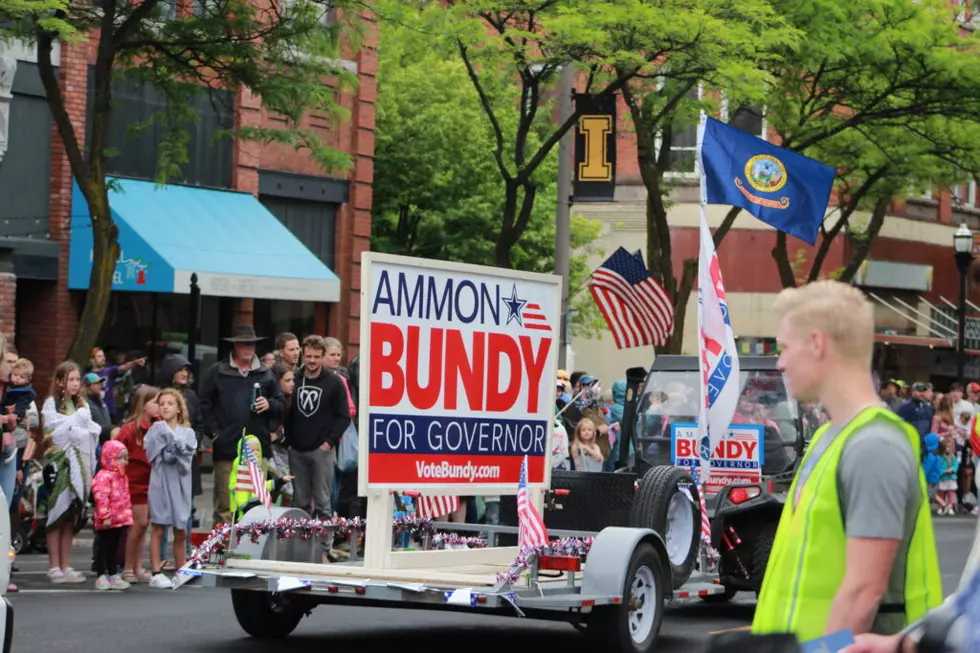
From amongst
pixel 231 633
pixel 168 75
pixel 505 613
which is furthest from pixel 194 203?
pixel 505 613

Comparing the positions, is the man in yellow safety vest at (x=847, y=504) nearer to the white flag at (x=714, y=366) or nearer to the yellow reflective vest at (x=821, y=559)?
the yellow reflective vest at (x=821, y=559)

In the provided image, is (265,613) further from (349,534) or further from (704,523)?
(704,523)

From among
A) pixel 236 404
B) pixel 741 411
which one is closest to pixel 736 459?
pixel 741 411

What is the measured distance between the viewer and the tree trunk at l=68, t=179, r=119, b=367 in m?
17.1

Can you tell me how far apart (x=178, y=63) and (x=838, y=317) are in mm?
15550

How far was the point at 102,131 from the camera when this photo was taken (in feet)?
57.6

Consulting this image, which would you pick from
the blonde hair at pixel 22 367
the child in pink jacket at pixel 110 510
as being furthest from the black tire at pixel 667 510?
the blonde hair at pixel 22 367

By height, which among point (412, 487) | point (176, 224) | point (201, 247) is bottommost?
point (412, 487)

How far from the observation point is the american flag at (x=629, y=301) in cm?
1825

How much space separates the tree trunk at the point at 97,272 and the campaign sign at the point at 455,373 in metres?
7.06

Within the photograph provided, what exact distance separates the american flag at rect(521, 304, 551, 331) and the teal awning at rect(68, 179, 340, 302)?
11.6 meters

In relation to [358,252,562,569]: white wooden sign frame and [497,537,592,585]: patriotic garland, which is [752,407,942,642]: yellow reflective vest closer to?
[497,537,592,585]: patriotic garland

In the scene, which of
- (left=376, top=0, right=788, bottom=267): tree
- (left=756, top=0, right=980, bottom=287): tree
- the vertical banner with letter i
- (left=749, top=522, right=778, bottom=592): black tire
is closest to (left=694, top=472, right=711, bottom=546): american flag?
(left=749, top=522, right=778, bottom=592): black tire

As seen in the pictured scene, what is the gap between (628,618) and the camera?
10281 mm
